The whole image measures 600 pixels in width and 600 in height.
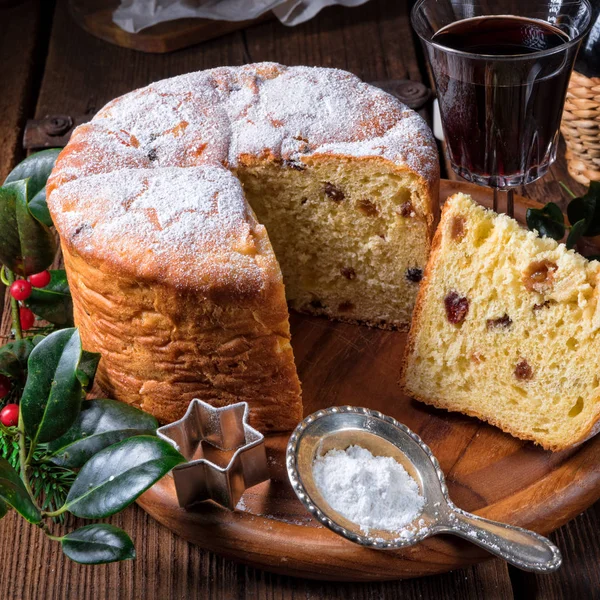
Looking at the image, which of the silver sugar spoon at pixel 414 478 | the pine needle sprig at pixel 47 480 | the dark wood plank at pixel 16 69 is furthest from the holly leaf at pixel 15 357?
the dark wood plank at pixel 16 69

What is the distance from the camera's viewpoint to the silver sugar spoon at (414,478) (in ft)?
7.07

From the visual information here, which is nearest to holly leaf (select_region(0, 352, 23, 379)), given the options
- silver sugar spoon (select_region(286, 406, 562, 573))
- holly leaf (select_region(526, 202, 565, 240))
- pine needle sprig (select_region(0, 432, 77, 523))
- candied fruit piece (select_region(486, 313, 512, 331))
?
pine needle sprig (select_region(0, 432, 77, 523))

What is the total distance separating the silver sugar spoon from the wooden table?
23cm

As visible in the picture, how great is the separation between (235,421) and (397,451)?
452 millimetres

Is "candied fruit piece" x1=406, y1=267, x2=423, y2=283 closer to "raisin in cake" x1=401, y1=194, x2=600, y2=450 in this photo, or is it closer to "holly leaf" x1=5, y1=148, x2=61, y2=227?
"raisin in cake" x1=401, y1=194, x2=600, y2=450

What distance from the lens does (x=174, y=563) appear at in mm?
2400

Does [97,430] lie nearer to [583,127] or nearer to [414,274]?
[414,274]

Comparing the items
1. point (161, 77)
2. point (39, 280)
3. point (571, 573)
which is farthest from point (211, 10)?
point (571, 573)

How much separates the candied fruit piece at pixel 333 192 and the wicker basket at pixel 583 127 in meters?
1.09

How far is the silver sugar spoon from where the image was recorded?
215 centimetres

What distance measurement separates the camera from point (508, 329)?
2506 millimetres

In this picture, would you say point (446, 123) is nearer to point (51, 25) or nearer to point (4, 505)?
point (4, 505)

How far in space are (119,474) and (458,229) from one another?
1.15 meters

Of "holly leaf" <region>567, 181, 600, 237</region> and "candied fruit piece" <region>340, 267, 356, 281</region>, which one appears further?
"candied fruit piece" <region>340, 267, 356, 281</region>
